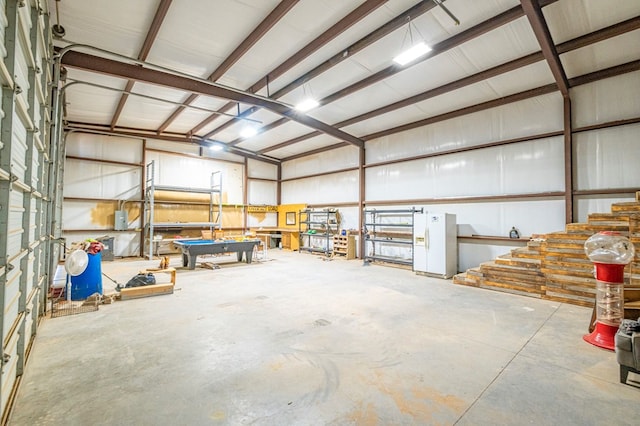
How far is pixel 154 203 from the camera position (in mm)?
10125

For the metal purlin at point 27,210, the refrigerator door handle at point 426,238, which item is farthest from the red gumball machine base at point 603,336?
the metal purlin at point 27,210

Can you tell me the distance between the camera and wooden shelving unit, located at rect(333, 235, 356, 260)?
9469 millimetres

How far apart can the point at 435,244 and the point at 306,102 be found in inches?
173

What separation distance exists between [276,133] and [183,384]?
8.67 meters

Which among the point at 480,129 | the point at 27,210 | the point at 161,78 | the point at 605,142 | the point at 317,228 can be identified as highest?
the point at 161,78

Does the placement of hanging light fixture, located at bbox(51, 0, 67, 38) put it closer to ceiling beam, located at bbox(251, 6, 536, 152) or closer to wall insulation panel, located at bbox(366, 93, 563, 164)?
ceiling beam, located at bbox(251, 6, 536, 152)

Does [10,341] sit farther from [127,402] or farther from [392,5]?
[392,5]

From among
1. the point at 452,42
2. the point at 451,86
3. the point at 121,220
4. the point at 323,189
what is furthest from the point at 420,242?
the point at 121,220

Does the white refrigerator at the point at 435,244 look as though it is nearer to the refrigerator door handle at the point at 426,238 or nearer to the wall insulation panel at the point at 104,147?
the refrigerator door handle at the point at 426,238

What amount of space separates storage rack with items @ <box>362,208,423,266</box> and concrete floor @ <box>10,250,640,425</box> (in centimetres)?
360

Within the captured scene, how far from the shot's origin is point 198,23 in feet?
14.6

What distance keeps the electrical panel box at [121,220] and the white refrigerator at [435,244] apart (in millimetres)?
9038

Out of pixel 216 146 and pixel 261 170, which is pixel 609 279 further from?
pixel 261 170

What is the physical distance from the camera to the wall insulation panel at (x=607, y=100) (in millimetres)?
5062
